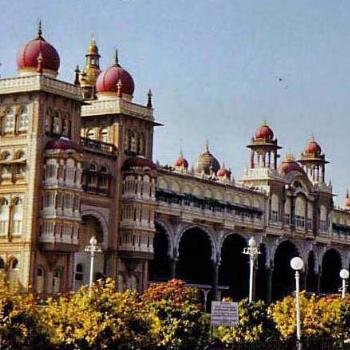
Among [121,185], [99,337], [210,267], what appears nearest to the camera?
[99,337]

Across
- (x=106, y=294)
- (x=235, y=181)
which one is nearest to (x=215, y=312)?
(x=106, y=294)

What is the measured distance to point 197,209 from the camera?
62.4 meters

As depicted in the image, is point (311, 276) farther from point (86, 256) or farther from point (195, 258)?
point (86, 256)

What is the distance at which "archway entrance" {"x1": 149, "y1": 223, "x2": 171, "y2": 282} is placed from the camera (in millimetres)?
60875

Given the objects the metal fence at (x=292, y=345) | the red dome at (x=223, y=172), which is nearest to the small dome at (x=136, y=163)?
the metal fence at (x=292, y=345)

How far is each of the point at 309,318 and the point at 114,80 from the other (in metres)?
24.9

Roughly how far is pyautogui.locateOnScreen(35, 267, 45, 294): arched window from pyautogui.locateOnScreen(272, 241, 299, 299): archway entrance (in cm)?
3180

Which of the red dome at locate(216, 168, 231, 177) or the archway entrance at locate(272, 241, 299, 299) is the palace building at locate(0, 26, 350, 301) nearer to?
the archway entrance at locate(272, 241, 299, 299)

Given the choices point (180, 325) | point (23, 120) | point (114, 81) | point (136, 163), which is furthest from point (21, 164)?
point (180, 325)

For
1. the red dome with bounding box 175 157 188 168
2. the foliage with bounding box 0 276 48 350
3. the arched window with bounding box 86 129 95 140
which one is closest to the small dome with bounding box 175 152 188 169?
the red dome with bounding box 175 157 188 168

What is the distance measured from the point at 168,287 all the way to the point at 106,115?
1226cm

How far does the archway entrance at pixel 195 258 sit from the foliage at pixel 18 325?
134 feet

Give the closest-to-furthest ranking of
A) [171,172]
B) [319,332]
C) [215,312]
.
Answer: [215,312] < [319,332] < [171,172]

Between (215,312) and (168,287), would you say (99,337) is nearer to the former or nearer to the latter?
(215,312)
